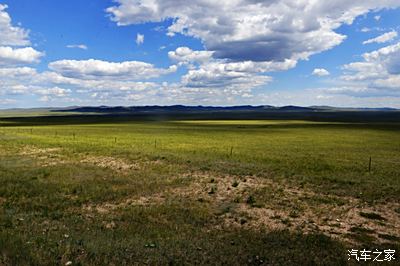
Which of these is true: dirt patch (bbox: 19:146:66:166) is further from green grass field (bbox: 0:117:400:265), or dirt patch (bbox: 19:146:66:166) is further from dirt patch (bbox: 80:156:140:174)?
dirt patch (bbox: 80:156:140:174)

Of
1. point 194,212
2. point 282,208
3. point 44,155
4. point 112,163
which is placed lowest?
point 282,208

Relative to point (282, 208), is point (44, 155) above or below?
above

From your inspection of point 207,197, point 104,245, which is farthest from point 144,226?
point 207,197

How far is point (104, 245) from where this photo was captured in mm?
12102

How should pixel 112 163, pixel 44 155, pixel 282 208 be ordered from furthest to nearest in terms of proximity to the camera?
pixel 44 155 < pixel 112 163 < pixel 282 208

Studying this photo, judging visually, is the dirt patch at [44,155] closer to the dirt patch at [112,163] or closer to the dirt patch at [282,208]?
the dirt patch at [112,163]

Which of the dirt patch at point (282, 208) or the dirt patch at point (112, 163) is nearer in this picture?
the dirt patch at point (282, 208)

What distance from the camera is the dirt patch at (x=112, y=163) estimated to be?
31031mm

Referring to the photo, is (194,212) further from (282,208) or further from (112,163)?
(112,163)

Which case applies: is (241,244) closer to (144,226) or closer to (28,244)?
(144,226)

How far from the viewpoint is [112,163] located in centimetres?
3375

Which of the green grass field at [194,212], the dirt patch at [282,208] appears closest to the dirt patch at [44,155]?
the green grass field at [194,212]

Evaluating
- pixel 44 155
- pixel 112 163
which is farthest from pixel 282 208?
pixel 44 155

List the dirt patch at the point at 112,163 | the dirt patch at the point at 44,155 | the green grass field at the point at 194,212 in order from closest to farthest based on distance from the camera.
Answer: the green grass field at the point at 194,212
the dirt patch at the point at 112,163
the dirt patch at the point at 44,155
